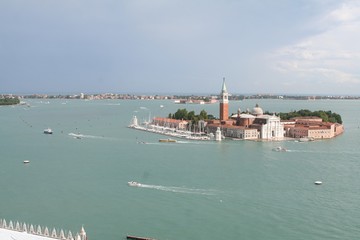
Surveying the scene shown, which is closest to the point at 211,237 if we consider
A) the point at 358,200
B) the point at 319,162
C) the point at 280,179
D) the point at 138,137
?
the point at 358,200

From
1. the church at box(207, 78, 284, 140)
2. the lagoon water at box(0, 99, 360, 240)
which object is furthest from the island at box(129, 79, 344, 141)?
the lagoon water at box(0, 99, 360, 240)

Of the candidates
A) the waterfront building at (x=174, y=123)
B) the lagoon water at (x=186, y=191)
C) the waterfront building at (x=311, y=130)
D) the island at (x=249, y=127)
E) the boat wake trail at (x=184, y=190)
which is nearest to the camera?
the lagoon water at (x=186, y=191)

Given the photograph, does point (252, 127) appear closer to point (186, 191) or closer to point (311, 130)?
point (311, 130)

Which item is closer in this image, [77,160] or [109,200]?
[109,200]

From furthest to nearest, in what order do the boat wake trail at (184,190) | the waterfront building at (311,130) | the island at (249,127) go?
the island at (249,127) → the waterfront building at (311,130) → the boat wake trail at (184,190)

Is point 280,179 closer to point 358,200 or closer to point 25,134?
point 358,200

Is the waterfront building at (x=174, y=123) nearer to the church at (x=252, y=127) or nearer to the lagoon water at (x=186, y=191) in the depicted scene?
the church at (x=252, y=127)

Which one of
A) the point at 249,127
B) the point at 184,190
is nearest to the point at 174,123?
the point at 249,127

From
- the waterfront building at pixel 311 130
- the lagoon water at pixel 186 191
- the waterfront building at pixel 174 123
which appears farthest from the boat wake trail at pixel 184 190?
the waterfront building at pixel 174 123

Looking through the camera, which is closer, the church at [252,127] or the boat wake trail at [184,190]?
the boat wake trail at [184,190]
